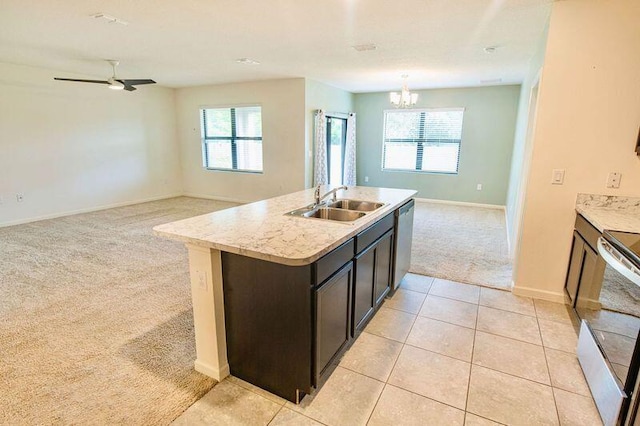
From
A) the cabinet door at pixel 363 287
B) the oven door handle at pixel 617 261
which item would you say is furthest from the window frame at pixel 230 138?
the oven door handle at pixel 617 261

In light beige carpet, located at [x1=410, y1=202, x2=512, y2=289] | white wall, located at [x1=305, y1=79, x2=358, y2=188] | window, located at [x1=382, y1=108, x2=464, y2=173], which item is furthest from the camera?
window, located at [x1=382, y1=108, x2=464, y2=173]

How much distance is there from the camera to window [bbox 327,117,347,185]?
696 centimetres

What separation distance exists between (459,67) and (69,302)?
213 inches

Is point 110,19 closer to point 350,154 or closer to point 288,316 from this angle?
point 288,316

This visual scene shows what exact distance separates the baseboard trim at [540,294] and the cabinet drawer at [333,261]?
194 centimetres

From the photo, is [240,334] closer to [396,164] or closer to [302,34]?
[302,34]

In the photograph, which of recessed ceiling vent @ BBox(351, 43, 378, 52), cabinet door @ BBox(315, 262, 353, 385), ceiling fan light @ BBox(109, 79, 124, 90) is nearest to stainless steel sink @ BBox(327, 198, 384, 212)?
cabinet door @ BBox(315, 262, 353, 385)

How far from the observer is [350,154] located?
747cm

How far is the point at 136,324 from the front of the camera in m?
2.56

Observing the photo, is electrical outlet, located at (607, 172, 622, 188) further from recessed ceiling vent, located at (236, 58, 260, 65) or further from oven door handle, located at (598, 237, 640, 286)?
recessed ceiling vent, located at (236, 58, 260, 65)

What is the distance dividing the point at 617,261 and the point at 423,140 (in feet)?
19.6

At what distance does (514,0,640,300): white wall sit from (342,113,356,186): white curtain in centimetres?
483

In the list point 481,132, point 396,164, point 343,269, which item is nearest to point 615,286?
point 343,269

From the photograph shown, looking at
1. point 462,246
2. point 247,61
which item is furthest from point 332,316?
point 247,61
